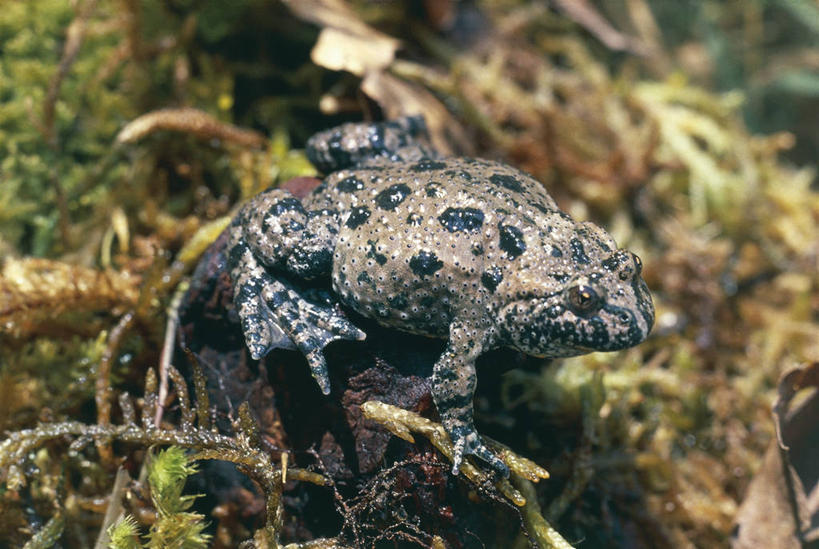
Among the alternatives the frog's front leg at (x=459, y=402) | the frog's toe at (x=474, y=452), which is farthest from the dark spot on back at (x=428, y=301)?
the frog's toe at (x=474, y=452)

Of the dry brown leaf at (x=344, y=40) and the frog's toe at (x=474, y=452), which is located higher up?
the dry brown leaf at (x=344, y=40)

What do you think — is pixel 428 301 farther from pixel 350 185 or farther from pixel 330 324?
pixel 350 185

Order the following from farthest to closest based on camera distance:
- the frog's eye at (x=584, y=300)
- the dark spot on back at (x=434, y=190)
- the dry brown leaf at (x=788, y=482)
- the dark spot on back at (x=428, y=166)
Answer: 1. the dry brown leaf at (x=788, y=482)
2. the dark spot on back at (x=428, y=166)
3. the dark spot on back at (x=434, y=190)
4. the frog's eye at (x=584, y=300)

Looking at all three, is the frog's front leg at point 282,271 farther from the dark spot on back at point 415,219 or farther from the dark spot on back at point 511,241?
the dark spot on back at point 511,241

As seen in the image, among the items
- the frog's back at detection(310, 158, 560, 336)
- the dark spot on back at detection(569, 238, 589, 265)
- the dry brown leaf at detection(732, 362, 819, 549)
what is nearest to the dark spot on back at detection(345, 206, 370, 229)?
the frog's back at detection(310, 158, 560, 336)

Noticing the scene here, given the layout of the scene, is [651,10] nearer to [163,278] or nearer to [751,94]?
[751,94]

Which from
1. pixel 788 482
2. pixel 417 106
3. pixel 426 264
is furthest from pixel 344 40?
pixel 788 482

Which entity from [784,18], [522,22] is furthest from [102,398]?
[784,18]
